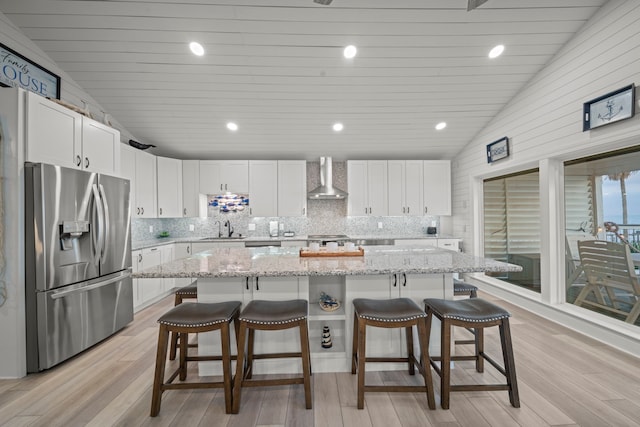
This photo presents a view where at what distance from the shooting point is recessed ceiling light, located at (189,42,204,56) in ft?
9.94

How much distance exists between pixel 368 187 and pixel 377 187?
168 mm

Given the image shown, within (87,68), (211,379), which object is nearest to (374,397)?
(211,379)

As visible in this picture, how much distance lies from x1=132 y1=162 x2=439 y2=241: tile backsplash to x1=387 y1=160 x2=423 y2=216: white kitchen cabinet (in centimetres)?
39

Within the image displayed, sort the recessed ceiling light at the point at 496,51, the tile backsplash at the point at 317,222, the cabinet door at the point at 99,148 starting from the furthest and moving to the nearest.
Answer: the tile backsplash at the point at 317,222
the recessed ceiling light at the point at 496,51
the cabinet door at the point at 99,148

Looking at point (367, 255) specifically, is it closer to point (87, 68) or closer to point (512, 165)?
point (512, 165)

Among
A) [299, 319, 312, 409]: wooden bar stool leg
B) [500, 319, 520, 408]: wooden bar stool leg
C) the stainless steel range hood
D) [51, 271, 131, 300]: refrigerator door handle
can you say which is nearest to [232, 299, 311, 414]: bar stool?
[299, 319, 312, 409]: wooden bar stool leg

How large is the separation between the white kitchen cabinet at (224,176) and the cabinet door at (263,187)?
0.42ft

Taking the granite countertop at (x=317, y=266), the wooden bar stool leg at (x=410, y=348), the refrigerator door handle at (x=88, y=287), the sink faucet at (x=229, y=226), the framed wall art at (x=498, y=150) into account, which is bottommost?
the wooden bar stool leg at (x=410, y=348)

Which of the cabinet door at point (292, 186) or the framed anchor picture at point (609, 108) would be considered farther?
the cabinet door at point (292, 186)

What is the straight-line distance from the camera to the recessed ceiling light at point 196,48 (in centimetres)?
303

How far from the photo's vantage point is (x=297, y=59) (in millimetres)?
3260

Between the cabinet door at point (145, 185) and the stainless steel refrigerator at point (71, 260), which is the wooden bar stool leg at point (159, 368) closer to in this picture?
the stainless steel refrigerator at point (71, 260)

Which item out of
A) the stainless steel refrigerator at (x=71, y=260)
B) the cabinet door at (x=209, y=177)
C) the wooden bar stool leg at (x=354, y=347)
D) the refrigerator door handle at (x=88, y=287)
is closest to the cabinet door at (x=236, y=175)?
the cabinet door at (x=209, y=177)

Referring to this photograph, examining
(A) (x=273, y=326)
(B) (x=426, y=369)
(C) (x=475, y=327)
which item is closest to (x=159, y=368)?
(A) (x=273, y=326)
